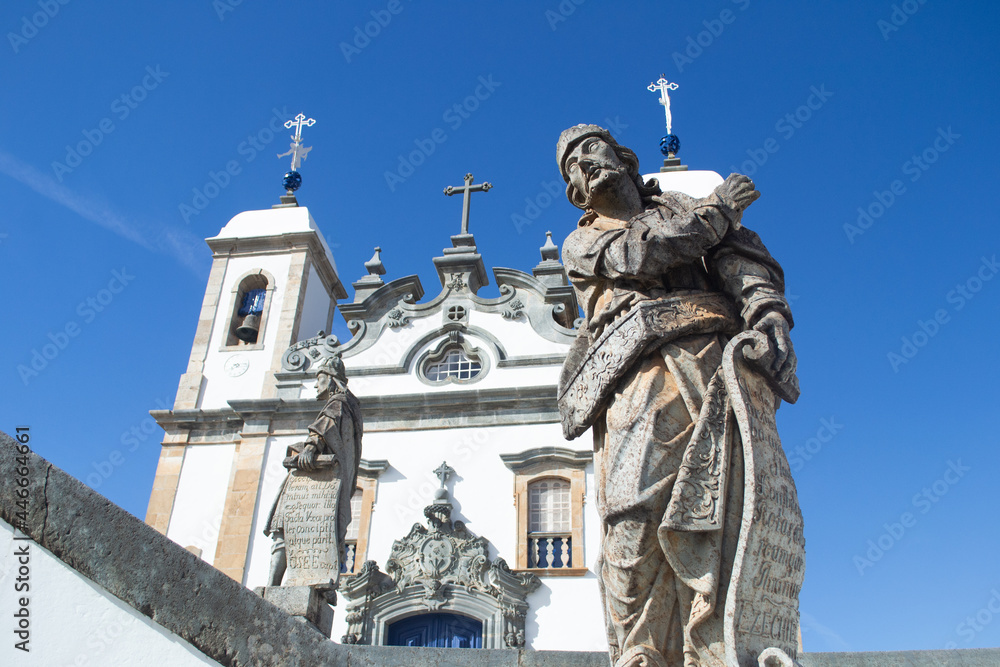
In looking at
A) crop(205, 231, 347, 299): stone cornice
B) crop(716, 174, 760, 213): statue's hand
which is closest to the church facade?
crop(205, 231, 347, 299): stone cornice

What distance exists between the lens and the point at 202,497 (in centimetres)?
1530

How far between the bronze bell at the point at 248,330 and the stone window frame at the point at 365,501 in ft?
18.1

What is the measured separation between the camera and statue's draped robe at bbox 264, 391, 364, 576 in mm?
7215

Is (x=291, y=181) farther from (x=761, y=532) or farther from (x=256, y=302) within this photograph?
(x=761, y=532)

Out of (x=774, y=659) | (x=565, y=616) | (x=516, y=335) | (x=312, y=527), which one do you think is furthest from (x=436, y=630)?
(x=774, y=659)

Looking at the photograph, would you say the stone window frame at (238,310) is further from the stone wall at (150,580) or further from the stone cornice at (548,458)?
the stone wall at (150,580)

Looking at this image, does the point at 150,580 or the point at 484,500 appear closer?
the point at 150,580

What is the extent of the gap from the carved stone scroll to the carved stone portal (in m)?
10.1

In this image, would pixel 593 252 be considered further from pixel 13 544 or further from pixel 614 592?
pixel 13 544

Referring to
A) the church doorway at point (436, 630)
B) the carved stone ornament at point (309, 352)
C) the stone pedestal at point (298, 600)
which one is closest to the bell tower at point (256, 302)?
the carved stone ornament at point (309, 352)

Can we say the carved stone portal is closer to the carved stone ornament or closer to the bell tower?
the carved stone ornament

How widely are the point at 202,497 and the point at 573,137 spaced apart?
13825mm

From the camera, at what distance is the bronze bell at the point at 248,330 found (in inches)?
713

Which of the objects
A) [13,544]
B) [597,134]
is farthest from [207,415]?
[597,134]
